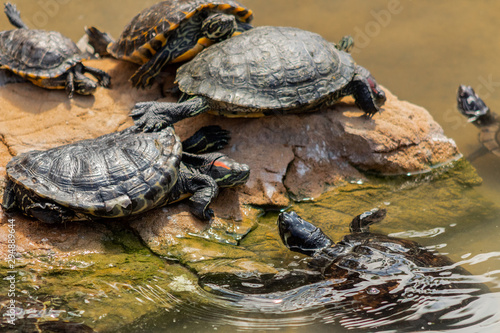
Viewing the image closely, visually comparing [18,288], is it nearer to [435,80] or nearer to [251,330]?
[251,330]

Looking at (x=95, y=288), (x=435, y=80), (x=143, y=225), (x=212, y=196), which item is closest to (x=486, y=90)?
(x=435, y=80)

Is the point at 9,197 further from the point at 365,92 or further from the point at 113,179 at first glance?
the point at 365,92

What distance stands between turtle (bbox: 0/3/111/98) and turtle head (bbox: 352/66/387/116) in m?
3.51

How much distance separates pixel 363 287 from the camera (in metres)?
4.27

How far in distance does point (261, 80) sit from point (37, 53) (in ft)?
10.5

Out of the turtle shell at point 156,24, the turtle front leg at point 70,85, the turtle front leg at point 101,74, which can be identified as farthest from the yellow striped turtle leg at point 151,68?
the turtle front leg at point 70,85

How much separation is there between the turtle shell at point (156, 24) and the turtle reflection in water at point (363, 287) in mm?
3249

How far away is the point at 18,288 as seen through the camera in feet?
13.1

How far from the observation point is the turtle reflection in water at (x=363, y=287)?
4.01 m

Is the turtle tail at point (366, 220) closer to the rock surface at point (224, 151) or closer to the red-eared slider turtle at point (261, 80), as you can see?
the rock surface at point (224, 151)

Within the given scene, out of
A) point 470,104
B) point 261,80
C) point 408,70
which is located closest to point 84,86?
point 261,80

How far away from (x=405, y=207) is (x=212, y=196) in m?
2.42

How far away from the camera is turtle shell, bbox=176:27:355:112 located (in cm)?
573

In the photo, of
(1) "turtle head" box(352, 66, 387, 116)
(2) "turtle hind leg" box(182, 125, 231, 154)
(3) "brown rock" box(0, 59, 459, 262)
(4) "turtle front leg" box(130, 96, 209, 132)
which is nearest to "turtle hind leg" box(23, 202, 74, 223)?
(3) "brown rock" box(0, 59, 459, 262)
